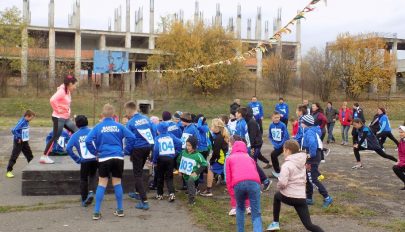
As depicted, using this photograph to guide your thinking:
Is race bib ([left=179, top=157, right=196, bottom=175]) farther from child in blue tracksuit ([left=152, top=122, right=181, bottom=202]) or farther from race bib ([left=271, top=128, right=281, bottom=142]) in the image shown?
race bib ([left=271, top=128, right=281, bottom=142])

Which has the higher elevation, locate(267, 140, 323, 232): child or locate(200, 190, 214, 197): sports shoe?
locate(267, 140, 323, 232): child

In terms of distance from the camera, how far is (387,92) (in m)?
49.8

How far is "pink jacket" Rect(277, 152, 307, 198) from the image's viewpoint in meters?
5.91

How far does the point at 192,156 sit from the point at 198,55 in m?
34.3

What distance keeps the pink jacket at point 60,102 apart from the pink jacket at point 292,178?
5132 mm

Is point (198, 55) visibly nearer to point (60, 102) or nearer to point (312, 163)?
point (60, 102)

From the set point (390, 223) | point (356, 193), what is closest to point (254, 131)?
point (356, 193)

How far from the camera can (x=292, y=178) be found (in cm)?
596

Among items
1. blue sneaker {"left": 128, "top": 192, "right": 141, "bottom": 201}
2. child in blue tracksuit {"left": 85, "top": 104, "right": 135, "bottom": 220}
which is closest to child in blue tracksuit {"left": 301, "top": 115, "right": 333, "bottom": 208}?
blue sneaker {"left": 128, "top": 192, "right": 141, "bottom": 201}

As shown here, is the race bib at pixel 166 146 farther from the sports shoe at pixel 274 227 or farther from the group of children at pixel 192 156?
the sports shoe at pixel 274 227

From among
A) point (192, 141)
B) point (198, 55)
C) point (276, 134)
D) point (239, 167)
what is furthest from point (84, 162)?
point (198, 55)

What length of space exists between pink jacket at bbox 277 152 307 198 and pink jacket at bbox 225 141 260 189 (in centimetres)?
37

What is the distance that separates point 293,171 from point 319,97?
4150cm

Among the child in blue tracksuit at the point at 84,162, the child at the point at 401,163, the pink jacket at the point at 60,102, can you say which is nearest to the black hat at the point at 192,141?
the child in blue tracksuit at the point at 84,162
